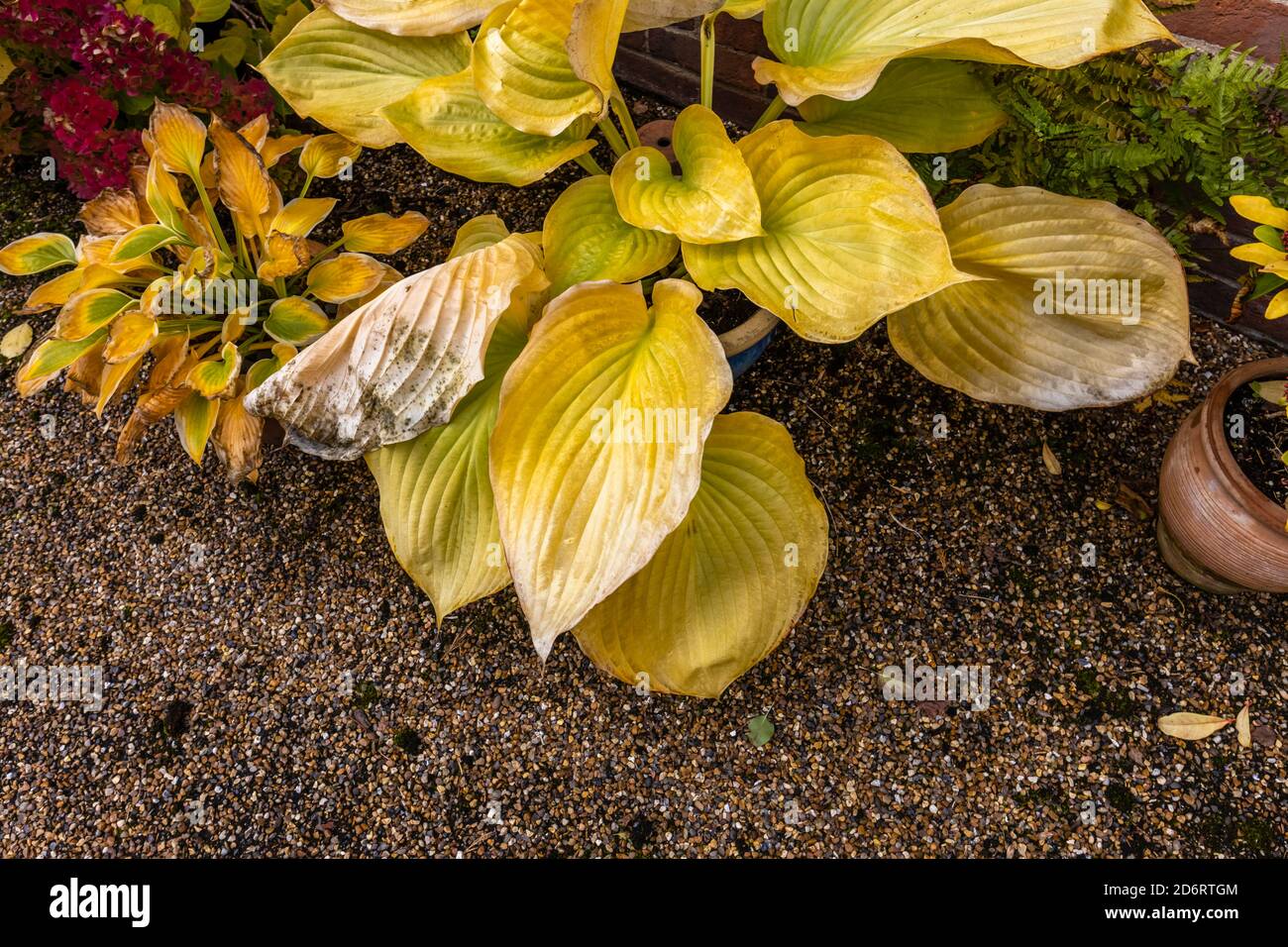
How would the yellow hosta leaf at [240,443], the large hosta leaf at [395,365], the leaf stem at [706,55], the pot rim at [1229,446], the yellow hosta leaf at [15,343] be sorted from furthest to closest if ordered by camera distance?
the yellow hosta leaf at [15,343] → the yellow hosta leaf at [240,443] → the leaf stem at [706,55] → the pot rim at [1229,446] → the large hosta leaf at [395,365]

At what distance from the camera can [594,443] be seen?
112cm

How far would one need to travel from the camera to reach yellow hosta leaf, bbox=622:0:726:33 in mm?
1159

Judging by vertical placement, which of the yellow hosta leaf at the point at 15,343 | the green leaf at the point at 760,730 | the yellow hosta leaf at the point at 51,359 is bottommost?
the yellow hosta leaf at the point at 15,343

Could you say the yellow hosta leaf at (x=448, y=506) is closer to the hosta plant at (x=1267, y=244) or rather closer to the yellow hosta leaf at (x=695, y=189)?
the yellow hosta leaf at (x=695, y=189)

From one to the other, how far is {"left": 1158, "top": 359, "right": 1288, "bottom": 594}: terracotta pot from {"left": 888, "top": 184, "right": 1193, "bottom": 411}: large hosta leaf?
7.2 inches

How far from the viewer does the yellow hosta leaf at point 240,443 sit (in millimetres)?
1450

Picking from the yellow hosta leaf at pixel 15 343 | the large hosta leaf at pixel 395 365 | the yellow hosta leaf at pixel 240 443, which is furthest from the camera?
the yellow hosta leaf at pixel 15 343

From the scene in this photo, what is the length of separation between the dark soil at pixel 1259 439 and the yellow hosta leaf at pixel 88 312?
5.77ft

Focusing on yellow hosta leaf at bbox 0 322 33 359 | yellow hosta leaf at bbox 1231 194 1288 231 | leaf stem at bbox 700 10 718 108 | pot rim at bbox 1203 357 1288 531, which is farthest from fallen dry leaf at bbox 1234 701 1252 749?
yellow hosta leaf at bbox 0 322 33 359

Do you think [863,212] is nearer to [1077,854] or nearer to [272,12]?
[1077,854]

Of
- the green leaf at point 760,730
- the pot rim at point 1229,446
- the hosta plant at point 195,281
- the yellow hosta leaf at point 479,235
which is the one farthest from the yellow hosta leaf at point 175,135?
the pot rim at point 1229,446

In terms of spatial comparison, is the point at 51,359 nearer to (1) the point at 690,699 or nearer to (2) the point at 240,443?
(2) the point at 240,443

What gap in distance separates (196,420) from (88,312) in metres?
0.23

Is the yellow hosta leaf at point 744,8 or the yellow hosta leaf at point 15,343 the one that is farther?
the yellow hosta leaf at point 15,343
